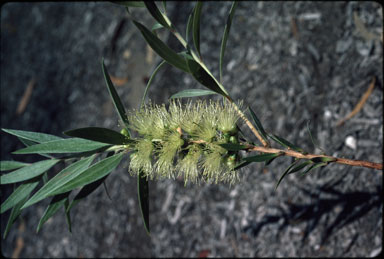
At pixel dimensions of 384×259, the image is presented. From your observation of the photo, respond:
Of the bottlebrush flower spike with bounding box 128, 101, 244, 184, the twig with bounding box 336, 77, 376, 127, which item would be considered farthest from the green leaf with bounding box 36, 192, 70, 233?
the twig with bounding box 336, 77, 376, 127

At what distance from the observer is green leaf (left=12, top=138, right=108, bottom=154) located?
1000mm

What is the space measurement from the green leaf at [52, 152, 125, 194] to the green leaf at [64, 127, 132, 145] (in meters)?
0.07

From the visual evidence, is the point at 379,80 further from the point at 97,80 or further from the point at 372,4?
the point at 97,80

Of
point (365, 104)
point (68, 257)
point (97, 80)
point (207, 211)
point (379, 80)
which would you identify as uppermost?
point (97, 80)

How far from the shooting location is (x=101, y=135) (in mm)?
946

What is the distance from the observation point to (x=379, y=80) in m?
1.91

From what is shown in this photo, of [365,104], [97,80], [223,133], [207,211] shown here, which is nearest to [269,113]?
[365,104]

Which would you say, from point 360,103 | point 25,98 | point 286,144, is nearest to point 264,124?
point 360,103

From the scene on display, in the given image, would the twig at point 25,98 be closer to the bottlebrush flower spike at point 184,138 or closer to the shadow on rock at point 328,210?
the shadow on rock at point 328,210

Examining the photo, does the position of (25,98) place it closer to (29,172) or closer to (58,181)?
(29,172)

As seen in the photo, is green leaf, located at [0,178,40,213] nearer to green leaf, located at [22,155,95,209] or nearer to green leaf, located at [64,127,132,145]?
green leaf, located at [22,155,95,209]

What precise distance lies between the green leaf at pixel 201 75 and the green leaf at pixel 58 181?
0.46 m

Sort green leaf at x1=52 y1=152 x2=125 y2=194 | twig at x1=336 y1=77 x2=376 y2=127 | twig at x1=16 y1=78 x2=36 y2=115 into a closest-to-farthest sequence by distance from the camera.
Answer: green leaf at x1=52 y1=152 x2=125 y2=194 → twig at x1=336 y1=77 x2=376 y2=127 → twig at x1=16 y1=78 x2=36 y2=115

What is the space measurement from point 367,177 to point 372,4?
3.40 feet
